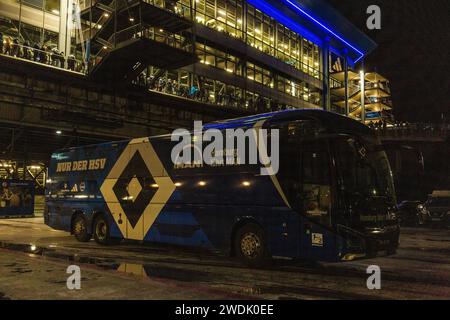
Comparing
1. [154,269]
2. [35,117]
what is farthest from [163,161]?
[35,117]

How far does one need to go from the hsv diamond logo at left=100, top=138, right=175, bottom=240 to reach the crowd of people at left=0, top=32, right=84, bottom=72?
12.2 m

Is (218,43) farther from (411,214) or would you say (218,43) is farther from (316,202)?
(316,202)

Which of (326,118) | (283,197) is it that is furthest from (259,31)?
(283,197)

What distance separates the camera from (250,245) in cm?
1063

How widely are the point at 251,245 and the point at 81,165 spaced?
27.5 feet

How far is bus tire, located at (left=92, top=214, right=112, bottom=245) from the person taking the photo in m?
15.0

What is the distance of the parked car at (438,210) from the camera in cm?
2292

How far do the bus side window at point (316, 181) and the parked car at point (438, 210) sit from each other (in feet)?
53.4

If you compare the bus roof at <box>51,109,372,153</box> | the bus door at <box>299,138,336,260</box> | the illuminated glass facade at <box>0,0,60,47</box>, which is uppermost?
the illuminated glass facade at <box>0,0,60,47</box>

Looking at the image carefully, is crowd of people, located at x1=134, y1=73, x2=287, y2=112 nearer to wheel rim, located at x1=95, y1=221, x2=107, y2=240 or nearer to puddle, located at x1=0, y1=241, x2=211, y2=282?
wheel rim, located at x1=95, y1=221, x2=107, y2=240

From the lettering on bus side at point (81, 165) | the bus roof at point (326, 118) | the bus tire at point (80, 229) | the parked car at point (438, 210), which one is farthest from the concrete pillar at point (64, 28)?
the parked car at point (438, 210)

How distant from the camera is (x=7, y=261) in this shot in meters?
11.0

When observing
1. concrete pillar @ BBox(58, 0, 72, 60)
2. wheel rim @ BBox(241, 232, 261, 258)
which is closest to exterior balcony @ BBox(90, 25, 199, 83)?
concrete pillar @ BBox(58, 0, 72, 60)
